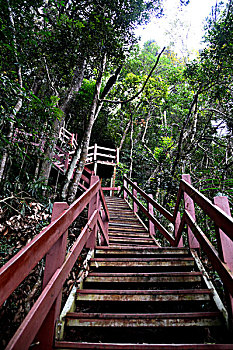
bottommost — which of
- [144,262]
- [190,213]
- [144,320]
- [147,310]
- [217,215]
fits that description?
[147,310]

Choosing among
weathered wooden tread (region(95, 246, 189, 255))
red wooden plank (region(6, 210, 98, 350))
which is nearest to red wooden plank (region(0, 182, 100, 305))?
red wooden plank (region(6, 210, 98, 350))

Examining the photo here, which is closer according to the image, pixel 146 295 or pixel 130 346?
pixel 130 346

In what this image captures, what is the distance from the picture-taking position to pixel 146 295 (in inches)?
77.5

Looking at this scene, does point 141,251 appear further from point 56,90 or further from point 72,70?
point 56,90

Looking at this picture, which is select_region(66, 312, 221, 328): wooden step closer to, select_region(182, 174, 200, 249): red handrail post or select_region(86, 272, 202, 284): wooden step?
select_region(86, 272, 202, 284): wooden step

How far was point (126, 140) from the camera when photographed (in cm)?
1593

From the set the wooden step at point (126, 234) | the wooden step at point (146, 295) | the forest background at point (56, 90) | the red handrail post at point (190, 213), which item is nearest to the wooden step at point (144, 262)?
the red handrail post at point (190, 213)

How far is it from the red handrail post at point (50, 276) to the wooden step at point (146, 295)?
607 millimetres

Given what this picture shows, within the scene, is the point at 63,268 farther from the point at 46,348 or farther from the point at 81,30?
the point at 81,30

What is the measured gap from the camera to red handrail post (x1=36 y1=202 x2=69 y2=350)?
130 cm

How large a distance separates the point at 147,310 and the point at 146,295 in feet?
1.12

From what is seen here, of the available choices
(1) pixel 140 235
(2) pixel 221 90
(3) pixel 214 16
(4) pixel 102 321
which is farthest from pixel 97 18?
(4) pixel 102 321

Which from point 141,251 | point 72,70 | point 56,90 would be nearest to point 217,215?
point 141,251

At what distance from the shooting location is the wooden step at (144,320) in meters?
1.65
